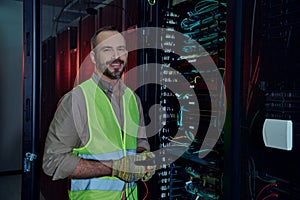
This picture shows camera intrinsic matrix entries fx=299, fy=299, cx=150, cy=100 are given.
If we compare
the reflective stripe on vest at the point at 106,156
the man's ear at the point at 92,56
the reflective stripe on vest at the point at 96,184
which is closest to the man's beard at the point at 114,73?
the man's ear at the point at 92,56

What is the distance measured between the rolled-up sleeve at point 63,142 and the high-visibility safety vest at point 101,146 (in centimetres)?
5

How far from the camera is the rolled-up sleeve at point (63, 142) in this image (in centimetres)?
129

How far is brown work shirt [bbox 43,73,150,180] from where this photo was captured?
4.25ft

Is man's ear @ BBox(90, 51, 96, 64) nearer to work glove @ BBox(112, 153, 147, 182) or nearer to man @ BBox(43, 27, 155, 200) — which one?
man @ BBox(43, 27, 155, 200)

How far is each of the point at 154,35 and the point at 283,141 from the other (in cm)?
74

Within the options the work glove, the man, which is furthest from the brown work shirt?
the work glove

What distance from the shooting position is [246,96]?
84 cm

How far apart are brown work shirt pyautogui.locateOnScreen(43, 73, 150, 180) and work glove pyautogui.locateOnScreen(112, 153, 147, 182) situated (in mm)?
106

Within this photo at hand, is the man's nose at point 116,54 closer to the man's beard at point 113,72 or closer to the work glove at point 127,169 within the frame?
the man's beard at point 113,72

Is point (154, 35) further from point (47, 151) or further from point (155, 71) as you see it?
point (47, 151)

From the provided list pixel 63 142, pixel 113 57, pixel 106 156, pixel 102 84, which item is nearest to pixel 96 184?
pixel 106 156

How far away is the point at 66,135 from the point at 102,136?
0.53ft

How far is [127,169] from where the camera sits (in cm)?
135

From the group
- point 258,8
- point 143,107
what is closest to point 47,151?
point 143,107
